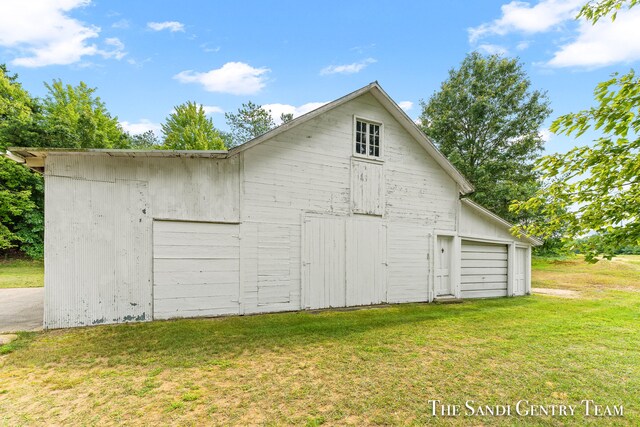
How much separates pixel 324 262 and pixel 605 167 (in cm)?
640

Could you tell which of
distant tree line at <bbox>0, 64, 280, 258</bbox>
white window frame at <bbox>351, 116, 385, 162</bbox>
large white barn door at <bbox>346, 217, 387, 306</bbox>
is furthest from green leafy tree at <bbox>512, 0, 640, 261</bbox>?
distant tree line at <bbox>0, 64, 280, 258</bbox>

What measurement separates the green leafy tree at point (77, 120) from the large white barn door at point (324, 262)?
22157 millimetres

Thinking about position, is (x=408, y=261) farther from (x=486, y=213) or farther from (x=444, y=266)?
(x=486, y=213)

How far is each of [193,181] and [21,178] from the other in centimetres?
2157

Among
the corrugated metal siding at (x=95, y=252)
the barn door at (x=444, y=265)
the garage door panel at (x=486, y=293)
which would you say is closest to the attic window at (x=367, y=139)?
the barn door at (x=444, y=265)

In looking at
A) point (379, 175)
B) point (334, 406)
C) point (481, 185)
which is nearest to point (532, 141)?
point (481, 185)

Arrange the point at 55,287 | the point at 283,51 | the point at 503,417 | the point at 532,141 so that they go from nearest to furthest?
1. the point at 503,417
2. the point at 55,287
3. the point at 283,51
4. the point at 532,141

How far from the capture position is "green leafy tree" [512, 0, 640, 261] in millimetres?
2607

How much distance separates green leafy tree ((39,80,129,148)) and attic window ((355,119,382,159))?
22.1 meters

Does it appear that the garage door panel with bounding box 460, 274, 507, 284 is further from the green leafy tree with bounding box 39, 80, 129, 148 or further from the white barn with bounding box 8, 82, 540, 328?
the green leafy tree with bounding box 39, 80, 129, 148

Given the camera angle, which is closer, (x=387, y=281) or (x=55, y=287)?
(x=55, y=287)

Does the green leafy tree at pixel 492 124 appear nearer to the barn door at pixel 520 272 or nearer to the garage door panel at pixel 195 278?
the barn door at pixel 520 272

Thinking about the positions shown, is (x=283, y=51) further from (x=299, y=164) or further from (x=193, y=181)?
(x=193, y=181)

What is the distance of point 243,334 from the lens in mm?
5758
